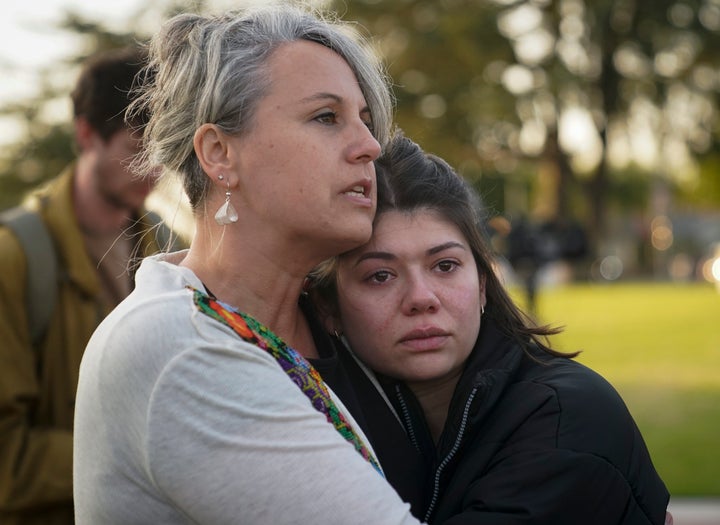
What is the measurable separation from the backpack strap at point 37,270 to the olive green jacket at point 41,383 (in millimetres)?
24

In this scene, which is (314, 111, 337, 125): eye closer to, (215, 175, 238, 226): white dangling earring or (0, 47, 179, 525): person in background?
(215, 175, 238, 226): white dangling earring

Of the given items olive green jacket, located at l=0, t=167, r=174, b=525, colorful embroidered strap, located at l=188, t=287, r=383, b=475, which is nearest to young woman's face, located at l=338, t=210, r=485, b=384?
colorful embroidered strap, located at l=188, t=287, r=383, b=475

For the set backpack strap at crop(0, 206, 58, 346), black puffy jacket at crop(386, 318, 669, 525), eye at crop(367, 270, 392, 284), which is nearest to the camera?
black puffy jacket at crop(386, 318, 669, 525)

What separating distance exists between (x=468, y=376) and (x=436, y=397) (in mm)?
252

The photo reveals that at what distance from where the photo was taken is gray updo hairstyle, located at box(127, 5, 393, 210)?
7.51 feet

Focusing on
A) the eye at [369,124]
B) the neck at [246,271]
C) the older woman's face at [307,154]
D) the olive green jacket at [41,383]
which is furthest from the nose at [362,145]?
the olive green jacket at [41,383]

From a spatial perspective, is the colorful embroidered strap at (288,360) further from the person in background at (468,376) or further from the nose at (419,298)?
the nose at (419,298)

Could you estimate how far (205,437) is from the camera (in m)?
1.82

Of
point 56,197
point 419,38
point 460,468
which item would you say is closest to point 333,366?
point 460,468

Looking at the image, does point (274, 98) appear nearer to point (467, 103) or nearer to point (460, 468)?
point (460, 468)

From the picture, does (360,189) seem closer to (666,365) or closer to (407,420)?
(407,420)

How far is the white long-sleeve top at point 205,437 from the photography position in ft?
5.93

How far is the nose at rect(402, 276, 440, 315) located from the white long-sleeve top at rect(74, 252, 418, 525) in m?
0.68

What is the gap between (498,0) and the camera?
3447 cm
